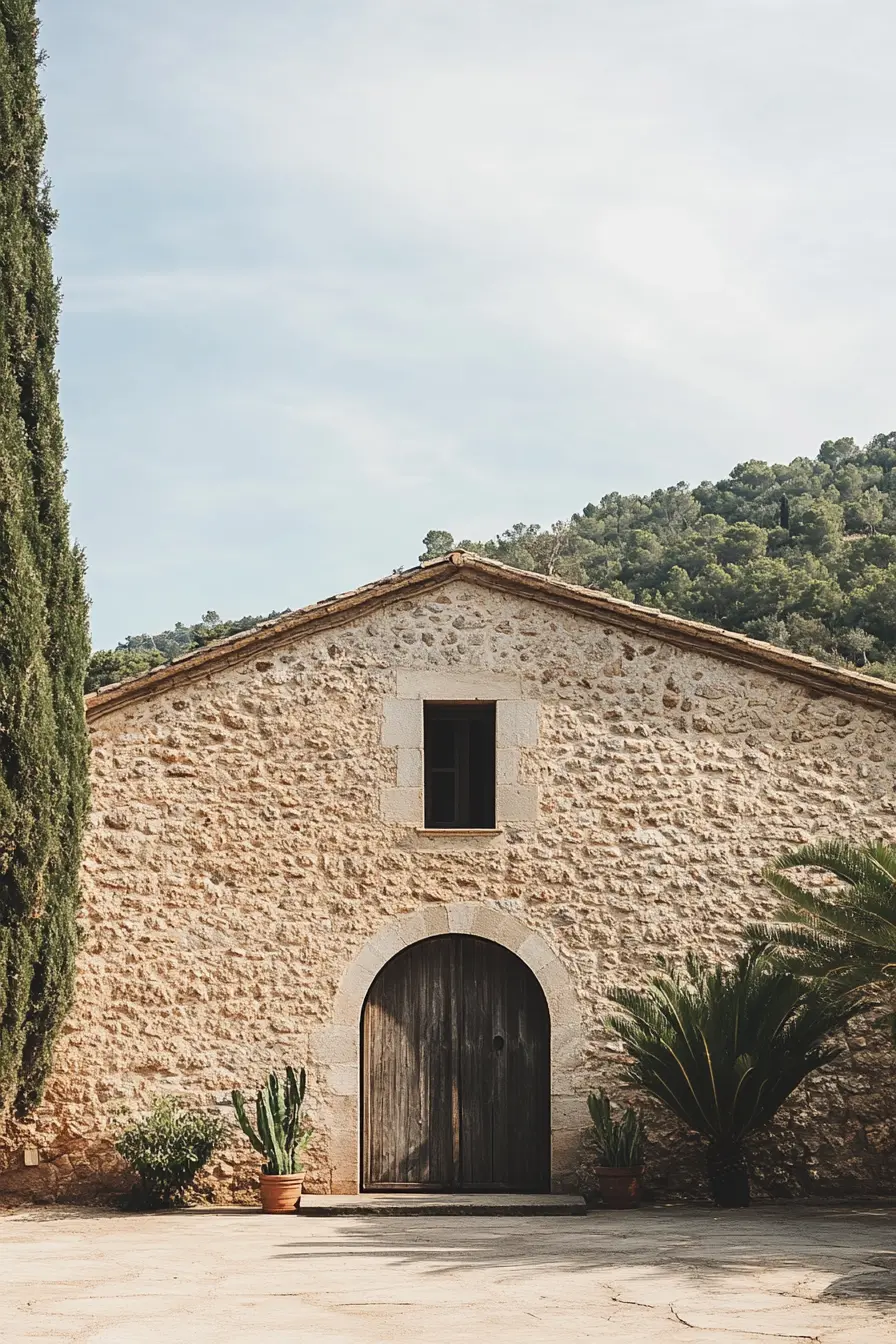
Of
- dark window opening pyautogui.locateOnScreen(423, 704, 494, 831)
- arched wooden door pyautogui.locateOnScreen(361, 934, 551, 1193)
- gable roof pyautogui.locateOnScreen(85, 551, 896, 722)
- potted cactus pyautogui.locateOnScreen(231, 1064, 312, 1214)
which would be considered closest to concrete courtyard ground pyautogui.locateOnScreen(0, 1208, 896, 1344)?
potted cactus pyautogui.locateOnScreen(231, 1064, 312, 1214)

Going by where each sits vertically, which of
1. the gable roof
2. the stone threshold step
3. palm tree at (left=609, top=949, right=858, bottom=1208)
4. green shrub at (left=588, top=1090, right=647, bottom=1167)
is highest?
the gable roof

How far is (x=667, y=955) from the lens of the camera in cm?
1081

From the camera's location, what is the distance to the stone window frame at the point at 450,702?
11.0 meters

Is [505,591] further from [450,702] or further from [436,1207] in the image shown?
[436,1207]

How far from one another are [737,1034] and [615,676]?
2.93m

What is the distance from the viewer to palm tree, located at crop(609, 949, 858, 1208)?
9781 mm

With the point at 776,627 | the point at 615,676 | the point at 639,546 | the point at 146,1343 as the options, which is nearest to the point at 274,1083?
the point at 615,676

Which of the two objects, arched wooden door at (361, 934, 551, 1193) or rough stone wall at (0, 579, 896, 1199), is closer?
rough stone wall at (0, 579, 896, 1199)

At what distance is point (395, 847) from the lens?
1091cm

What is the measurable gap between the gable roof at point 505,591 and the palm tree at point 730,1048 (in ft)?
7.60

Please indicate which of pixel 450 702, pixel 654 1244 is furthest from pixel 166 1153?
pixel 450 702

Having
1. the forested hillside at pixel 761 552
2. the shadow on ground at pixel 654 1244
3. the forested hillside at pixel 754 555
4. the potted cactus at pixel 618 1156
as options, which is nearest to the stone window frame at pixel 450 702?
the potted cactus at pixel 618 1156

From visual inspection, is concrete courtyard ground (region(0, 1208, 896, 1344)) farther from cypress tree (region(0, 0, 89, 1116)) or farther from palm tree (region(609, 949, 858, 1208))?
cypress tree (region(0, 0, 89, 1116))

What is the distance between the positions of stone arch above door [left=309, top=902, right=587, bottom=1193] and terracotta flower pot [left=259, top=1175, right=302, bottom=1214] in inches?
22.3
